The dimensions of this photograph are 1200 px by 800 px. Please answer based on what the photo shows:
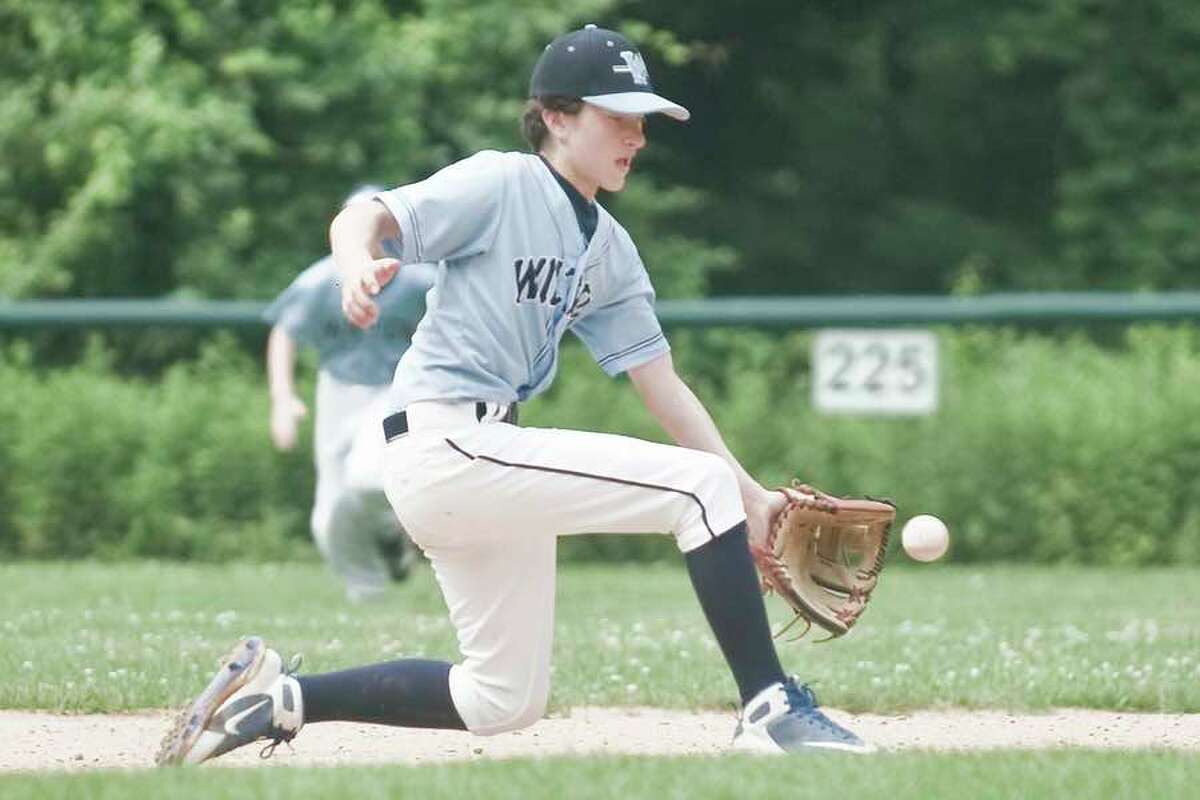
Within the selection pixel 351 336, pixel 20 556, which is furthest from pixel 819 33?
pixel 351 336

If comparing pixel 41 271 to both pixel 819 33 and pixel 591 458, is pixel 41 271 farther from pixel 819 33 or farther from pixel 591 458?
pixel 591 458

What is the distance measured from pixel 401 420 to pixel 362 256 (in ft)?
1.80

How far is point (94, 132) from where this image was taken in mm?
16594

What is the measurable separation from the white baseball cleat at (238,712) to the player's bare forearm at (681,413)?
1.14 meters

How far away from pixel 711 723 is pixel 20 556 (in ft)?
28.4

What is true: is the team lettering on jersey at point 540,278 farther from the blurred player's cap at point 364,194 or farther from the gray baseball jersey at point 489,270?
the blurred player's cap at point 364,194

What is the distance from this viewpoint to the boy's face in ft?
18.0

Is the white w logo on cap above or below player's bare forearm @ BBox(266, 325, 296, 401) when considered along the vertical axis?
above

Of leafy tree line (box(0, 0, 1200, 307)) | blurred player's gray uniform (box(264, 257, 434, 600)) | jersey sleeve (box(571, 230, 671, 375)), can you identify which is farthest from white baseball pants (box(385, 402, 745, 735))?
leafy tree line (box(0, 0, 1200, 307))

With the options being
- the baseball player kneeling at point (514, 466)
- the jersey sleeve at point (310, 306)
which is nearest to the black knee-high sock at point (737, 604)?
the baseball player kneeling at point (514, 466)

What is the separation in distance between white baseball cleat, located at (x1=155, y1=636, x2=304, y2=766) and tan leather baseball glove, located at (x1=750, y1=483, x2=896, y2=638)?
120cm

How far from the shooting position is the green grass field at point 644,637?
7.29 meters

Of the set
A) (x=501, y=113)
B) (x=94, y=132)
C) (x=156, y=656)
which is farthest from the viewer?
(x=501, y=113)

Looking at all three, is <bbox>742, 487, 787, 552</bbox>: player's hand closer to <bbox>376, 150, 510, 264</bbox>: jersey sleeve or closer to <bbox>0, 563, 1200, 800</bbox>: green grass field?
<bbox>0, 563, 1200, 800</bbox>: green grass field
